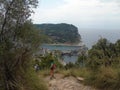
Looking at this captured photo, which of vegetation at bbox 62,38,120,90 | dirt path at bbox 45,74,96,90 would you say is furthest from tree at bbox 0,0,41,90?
vegetation at bbox 62,38,120,90

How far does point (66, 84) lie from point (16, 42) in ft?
10.9

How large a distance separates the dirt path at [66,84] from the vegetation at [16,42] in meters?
2.18

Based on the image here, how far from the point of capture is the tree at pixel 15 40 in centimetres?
804

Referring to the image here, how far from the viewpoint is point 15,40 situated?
833 centimetres

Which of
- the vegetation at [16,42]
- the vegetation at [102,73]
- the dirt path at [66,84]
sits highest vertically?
the vegetation at [16,42]

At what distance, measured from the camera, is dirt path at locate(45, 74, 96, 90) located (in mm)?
10562

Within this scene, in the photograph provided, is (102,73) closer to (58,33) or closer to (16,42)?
(16,42)

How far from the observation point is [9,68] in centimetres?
Answer: 822

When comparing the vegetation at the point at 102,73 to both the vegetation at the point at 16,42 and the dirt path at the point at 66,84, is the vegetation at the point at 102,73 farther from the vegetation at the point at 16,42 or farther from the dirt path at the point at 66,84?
the vegetation at the point at 16,42

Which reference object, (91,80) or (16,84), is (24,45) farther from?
(91,80)

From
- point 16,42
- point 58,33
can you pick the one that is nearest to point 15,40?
point 16,42

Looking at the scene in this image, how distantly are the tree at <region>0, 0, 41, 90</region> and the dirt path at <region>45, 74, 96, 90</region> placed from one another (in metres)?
2.43

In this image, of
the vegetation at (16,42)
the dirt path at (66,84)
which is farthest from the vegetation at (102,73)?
the vegetation at (16,42)

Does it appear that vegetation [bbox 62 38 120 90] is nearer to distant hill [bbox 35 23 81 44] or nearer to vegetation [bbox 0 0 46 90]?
distant hill [bbox 35 23 81 44]
